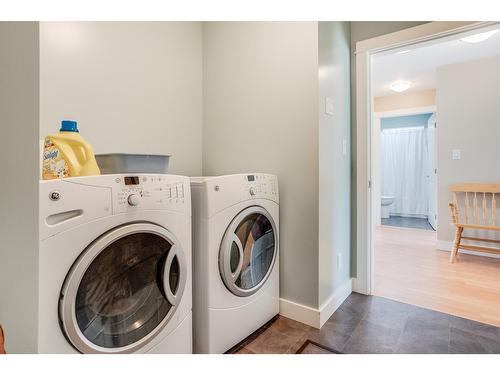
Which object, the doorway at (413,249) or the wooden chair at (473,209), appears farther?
the wooden chair at (473,209)

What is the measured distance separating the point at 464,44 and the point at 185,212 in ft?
10.8

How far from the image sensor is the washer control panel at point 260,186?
1.44 m

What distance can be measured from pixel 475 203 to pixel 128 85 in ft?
11.6

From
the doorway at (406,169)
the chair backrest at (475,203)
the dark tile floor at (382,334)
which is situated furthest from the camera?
the doorway at (406,169)

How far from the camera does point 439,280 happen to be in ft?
7.57

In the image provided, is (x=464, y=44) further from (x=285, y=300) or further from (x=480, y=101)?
(x=285, y=300)

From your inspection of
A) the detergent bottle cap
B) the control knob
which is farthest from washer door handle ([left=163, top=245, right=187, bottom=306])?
the detergent bottle cap

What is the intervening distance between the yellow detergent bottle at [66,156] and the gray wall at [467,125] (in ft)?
12.0

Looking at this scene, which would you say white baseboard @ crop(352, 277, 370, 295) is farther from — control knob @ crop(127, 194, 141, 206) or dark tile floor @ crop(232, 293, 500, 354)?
control knob @ crop(127, 194, 141, 206)

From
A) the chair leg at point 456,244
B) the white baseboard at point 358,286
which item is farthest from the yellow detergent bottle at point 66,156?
the chair leg at point 456,244

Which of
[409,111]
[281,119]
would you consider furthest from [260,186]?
[409,111]

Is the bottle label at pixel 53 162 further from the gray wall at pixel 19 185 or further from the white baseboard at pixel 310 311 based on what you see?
the white baseboard at pixel 310 311

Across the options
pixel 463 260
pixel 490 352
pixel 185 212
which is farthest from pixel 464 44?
pixel 185 212

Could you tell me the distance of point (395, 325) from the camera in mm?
1622
